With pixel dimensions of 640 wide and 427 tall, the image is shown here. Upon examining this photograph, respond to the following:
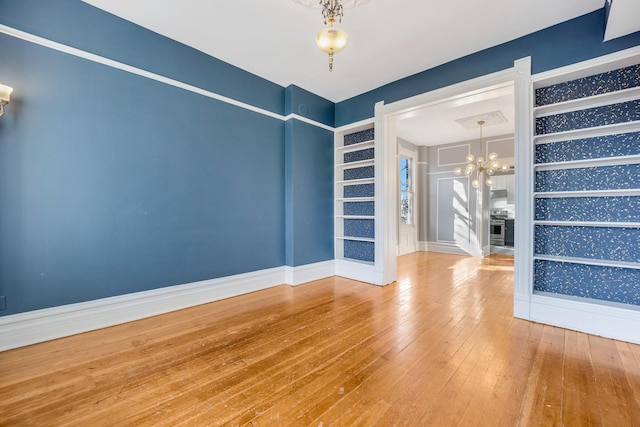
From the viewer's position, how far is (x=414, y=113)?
13.1ft

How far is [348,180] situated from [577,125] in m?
3.07

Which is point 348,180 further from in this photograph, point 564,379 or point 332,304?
point 564,379

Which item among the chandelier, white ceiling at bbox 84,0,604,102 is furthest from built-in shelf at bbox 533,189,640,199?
the chandelier

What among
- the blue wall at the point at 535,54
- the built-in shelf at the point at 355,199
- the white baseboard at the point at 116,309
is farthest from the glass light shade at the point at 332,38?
the white baseboard at the point at 116,309

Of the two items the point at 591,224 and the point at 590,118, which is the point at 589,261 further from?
the point at 590,118

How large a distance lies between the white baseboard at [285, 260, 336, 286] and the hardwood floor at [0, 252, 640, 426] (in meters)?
1.10

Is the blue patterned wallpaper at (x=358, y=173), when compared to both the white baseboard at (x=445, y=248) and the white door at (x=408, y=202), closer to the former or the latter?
the white door at (x=408, y=202)

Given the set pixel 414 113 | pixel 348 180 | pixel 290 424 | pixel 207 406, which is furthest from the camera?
pixel 348 180

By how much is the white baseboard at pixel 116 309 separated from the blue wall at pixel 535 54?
140 inches

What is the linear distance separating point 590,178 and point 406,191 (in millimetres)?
4928

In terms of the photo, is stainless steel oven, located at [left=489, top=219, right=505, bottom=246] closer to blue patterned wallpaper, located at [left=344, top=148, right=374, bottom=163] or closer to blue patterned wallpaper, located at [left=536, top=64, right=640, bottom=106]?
blue patterned wallpaper, located at [left=344, top=148, right=374, bottom=163]

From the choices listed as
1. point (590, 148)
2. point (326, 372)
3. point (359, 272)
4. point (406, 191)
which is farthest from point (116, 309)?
point (406, 191)

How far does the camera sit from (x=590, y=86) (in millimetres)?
2678

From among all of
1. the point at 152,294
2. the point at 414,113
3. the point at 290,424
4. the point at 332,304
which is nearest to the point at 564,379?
the point at 290,424
